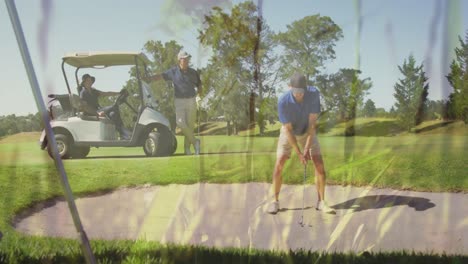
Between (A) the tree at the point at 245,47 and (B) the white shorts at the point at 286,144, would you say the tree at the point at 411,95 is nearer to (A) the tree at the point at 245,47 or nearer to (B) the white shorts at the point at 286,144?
(B) the white shorts at the point at 286,144

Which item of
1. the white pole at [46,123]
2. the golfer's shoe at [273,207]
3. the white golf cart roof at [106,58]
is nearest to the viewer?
the white pole at [46,123]

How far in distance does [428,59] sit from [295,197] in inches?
32.2

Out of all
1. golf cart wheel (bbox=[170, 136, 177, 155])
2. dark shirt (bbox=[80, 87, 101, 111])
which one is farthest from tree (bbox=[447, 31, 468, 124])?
dark shirt (bbox=[80, 87, 101, 111])

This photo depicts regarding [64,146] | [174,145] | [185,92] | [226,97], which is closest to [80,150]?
[64,146]

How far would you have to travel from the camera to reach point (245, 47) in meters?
2.61

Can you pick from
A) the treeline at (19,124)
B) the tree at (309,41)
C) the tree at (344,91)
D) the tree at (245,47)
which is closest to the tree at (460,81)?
the tree at (344,91)

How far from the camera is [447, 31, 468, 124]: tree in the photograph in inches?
104

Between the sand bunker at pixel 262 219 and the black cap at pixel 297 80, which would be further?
the sand bunker at pixel 262 219

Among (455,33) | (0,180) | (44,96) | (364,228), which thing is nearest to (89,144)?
(44,96)

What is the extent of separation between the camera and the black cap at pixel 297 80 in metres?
2.61

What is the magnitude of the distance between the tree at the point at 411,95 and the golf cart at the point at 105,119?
981 millimetres

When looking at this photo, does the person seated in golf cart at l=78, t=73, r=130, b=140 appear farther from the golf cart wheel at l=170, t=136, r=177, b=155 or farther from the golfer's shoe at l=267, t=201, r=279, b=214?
the golfer's shoe at l=267, t=201, r=279, b=214

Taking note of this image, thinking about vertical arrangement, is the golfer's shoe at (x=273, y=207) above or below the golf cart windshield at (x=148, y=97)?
below

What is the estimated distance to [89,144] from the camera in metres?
2.71
